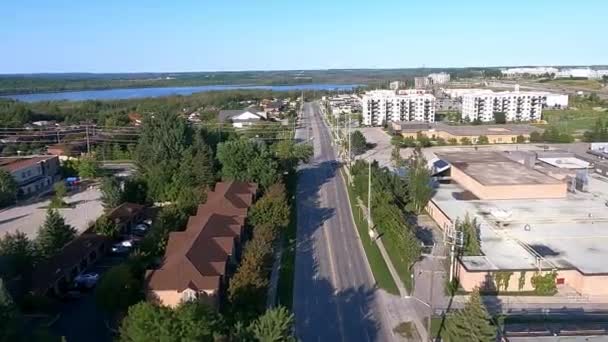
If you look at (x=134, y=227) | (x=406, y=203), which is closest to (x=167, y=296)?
(x=134, y=227)

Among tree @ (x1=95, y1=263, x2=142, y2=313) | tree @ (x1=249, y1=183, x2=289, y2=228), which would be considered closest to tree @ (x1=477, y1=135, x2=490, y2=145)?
tree @ (x1=249, y1=183, x2=289, y2=228)

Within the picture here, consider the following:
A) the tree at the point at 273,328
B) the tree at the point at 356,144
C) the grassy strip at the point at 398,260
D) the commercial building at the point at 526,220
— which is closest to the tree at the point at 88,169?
the tree at the point at 356,144

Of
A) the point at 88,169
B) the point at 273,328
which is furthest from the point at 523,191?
the point at 88,169

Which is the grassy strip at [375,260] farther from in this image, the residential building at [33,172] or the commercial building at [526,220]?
the residential building at [33,172]

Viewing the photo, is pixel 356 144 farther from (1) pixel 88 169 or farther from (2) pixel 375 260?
(2) pixel 375 260

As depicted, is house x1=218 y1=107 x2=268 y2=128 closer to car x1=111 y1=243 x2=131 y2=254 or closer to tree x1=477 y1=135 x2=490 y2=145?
tree x1=477 y1=135 x2=490 y2=145
